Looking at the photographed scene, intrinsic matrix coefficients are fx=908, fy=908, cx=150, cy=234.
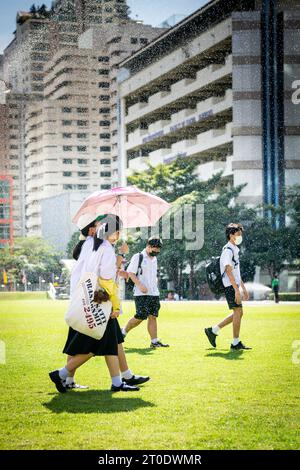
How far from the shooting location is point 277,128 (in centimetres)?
5191

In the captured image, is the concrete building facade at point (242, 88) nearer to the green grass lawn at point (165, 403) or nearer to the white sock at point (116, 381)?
the green grass lawn at point (165, 403)

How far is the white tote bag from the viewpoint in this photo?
8070 mm

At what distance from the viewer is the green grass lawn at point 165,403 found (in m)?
6.07

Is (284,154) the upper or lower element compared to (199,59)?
lower

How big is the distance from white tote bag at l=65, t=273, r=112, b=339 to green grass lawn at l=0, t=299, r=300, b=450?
61cm

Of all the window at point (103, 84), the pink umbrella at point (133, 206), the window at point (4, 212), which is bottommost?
the pink umbrella at point (133, 206)

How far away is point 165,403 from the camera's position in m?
7.68

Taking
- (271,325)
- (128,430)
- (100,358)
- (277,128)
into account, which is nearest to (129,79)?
(277,128)

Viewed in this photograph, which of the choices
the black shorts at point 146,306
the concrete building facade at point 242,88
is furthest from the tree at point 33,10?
the concrete building facade at point 242,88

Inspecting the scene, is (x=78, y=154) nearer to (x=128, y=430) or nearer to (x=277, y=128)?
(x=277, y=128)

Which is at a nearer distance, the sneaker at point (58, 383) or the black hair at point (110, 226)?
the black hair at point (110, 226)

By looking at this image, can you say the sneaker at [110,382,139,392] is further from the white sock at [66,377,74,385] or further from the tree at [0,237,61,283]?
the tree at [0,237,61,283]

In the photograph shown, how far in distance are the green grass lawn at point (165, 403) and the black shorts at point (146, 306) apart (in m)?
0.51

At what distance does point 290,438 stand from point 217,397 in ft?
6.18
